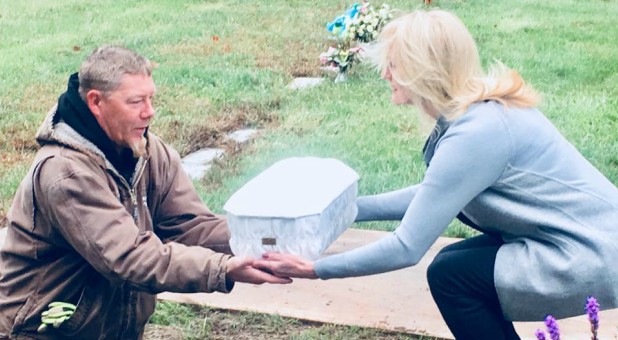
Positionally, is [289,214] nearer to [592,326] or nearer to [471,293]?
[471,293]

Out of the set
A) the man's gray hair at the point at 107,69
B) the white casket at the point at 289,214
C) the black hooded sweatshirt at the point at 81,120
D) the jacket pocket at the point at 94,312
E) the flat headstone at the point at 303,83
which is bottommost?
the flat headstone at the point at 303,83

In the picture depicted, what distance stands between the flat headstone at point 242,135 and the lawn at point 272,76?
0.07 m

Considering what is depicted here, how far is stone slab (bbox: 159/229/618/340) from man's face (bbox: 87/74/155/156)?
1239mm

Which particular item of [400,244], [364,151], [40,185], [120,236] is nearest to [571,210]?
[400,244]

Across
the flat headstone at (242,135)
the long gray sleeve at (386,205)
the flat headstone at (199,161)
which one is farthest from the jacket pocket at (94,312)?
the flat headstone at (242,135)

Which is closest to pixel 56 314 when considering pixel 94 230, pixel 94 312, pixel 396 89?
pixel 94 312

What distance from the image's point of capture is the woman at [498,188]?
2.88 m

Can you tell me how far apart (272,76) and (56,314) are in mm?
5355

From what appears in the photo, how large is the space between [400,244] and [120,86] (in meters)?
0.99

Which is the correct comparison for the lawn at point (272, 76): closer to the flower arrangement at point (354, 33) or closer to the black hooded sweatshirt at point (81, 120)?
the flower arrangement at point (354, 33)

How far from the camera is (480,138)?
285 cm

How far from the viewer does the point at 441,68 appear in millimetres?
2949

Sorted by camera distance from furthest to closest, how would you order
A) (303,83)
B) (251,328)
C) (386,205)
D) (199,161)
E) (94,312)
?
1. (303,83)
2. (199,161)
3. (251,328)
4. (386,205)
5. (94,312)

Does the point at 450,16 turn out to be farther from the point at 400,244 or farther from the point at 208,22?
the point at 208,22
